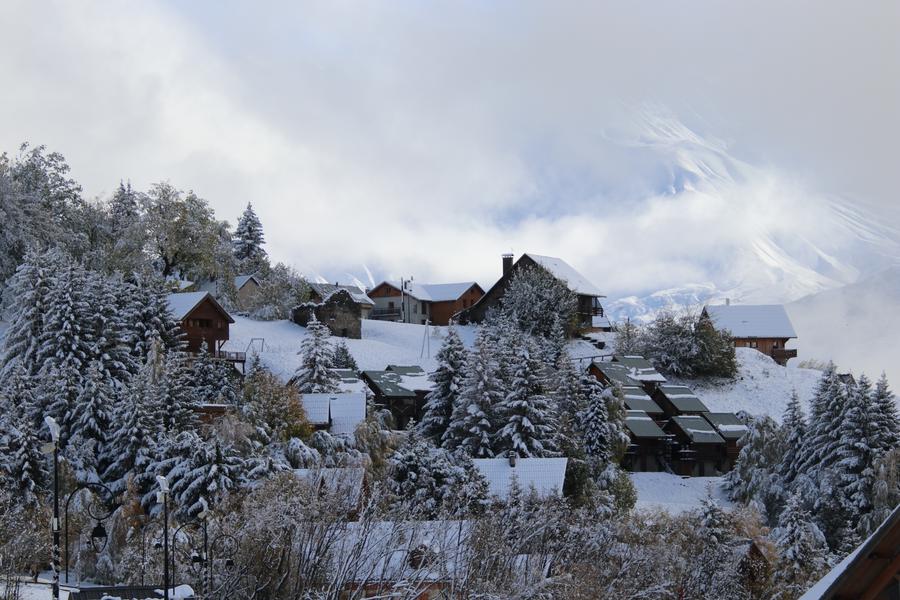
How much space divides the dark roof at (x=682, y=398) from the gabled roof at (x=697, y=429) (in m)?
0.81

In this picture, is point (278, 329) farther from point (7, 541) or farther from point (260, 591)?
point (260, 591)

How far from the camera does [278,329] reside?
62906mm

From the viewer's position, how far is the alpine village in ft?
67.8

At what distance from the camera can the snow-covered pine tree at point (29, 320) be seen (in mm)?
44125

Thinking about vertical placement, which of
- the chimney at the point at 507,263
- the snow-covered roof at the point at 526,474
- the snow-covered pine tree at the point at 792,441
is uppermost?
the chimney at the point at 507,263

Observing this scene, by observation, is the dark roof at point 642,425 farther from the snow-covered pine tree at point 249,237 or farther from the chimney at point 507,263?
the snow-covered pine tree at point 249,237

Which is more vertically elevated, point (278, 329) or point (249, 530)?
point (278, 329)

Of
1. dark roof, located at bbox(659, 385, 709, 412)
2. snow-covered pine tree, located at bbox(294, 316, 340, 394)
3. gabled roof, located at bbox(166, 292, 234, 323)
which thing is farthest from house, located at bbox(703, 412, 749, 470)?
gabled roof, located at bbox(166, 292, 234, 323)

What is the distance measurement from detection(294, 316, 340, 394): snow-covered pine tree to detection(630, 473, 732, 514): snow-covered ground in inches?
644

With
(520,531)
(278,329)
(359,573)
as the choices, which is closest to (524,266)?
(278,329)

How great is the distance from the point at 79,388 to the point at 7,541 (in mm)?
17890

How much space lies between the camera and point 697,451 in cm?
5422

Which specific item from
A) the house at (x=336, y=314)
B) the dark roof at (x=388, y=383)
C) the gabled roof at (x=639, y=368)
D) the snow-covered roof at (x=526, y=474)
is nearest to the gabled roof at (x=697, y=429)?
the gabled roof at (x=639, y=368)

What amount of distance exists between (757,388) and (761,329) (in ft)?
43.8
